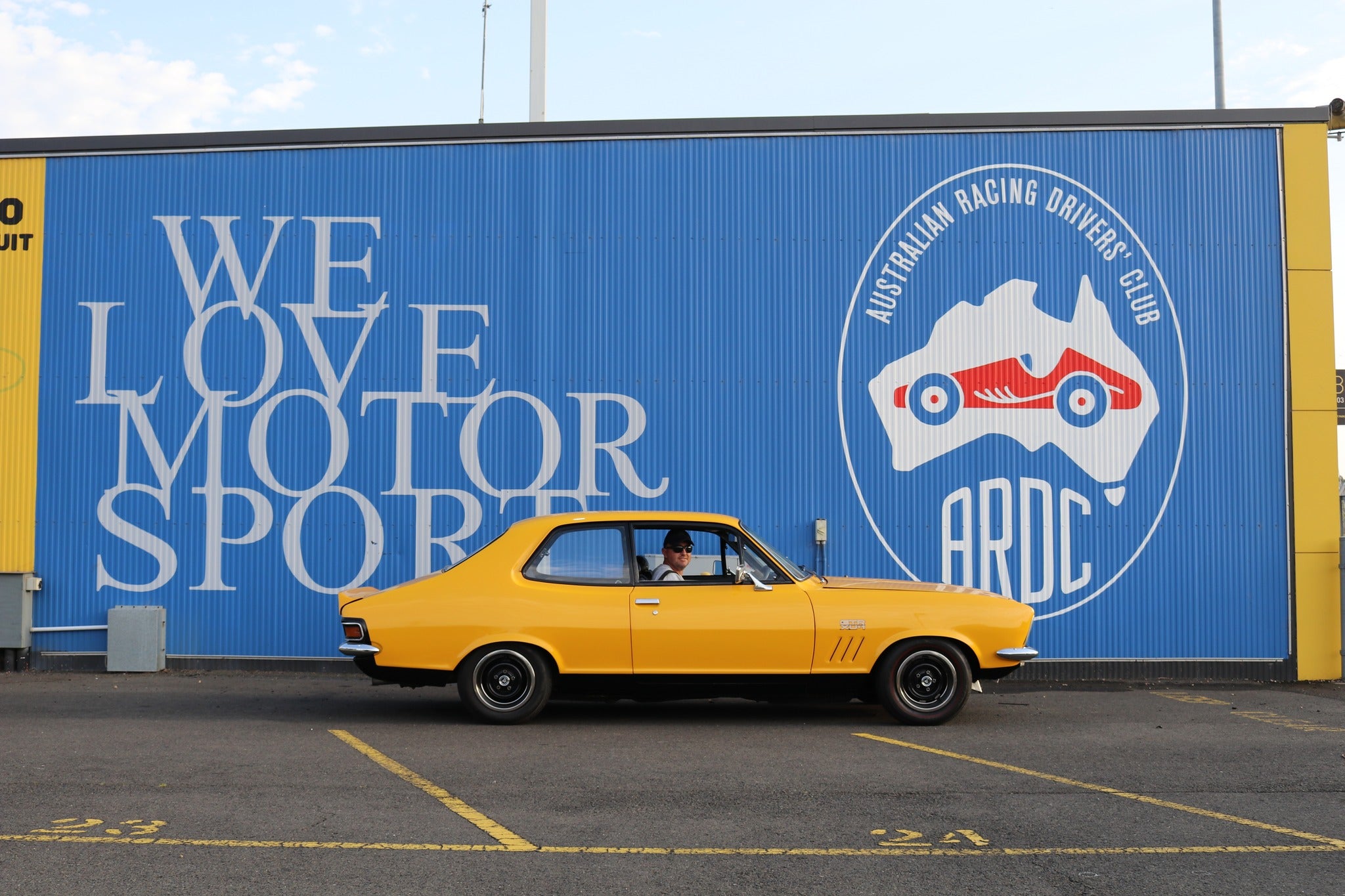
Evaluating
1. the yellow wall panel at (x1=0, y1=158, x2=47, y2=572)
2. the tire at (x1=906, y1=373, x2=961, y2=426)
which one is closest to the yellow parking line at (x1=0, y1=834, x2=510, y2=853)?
the tire at (x1=906, y1=373, x2=961, y2=426)

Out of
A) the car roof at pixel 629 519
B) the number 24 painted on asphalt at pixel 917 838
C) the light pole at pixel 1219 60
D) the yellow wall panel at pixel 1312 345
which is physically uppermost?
the light pole at pixel 1219 60

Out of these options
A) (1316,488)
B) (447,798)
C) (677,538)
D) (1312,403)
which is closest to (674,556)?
(677,538)

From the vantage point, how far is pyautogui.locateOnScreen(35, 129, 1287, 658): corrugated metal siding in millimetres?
12227

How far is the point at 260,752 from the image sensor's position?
7.46 meters

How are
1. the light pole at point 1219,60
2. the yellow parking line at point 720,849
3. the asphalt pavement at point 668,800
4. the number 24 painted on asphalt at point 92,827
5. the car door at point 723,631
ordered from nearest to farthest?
the asphalt pavement at point 668,800 < the yellow parking line at point 720,849 < the number 24 painted on asphalt at point 92,827 < the car door at point 723,631 < the light pole at point 1219,60

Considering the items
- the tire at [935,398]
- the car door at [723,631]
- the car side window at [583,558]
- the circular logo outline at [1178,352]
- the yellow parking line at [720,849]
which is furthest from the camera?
the tire at [935,398]

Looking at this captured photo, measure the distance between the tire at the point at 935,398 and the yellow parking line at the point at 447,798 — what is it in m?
6.83

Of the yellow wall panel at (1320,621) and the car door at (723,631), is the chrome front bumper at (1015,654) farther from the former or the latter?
the yellow wall panel at (1320,621)

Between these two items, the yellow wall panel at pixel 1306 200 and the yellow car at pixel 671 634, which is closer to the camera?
the yellow car at pixel 671 634

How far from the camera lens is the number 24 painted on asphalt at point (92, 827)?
535cm

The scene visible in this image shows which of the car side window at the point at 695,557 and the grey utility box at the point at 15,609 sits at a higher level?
the car side window at the point at 695,557

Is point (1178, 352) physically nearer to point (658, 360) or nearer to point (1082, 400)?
point (1082, 400)

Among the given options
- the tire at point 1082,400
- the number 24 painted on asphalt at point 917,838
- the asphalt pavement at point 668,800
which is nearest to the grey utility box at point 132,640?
the asphalt pavement at point 668,800

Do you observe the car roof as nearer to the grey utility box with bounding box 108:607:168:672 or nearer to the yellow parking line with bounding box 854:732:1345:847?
the yellow parking line with bounding box 854:732:1345:847
